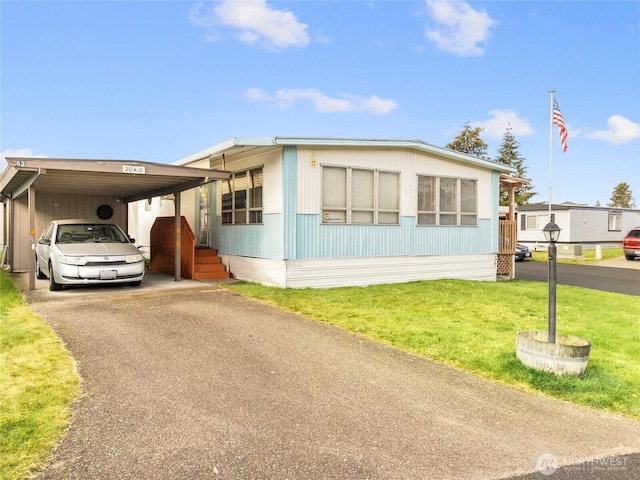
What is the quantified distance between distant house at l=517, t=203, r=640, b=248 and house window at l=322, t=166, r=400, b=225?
832 inches

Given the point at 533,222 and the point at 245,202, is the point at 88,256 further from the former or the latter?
the point at 533,222

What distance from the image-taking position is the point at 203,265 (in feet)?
40.1

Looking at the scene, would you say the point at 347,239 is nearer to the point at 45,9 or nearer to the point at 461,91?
the point at 45,9

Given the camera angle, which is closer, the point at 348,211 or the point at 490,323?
the point at 490,323

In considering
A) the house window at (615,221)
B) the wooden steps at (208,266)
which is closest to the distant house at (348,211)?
the wooden steps at (208,266)

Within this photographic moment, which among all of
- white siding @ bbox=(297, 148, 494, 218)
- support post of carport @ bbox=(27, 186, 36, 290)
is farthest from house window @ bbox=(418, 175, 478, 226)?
support post of carport @ bbox=(27, 186, 36, 290)

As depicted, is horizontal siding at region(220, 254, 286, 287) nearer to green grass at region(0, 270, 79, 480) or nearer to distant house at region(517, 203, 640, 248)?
green grass at region(0, 270, 79, 480)

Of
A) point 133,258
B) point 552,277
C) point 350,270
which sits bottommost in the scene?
point 350,270

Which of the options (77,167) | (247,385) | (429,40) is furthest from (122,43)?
(247,385)

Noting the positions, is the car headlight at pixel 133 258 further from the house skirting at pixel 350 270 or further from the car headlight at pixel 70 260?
A: the house skirting at pixel 350 270

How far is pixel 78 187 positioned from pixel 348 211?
7741 mm

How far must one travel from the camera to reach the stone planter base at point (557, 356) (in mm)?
4664

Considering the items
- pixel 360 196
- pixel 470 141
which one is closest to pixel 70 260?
pixel 360 196

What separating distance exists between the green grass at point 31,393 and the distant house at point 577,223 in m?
29.6
